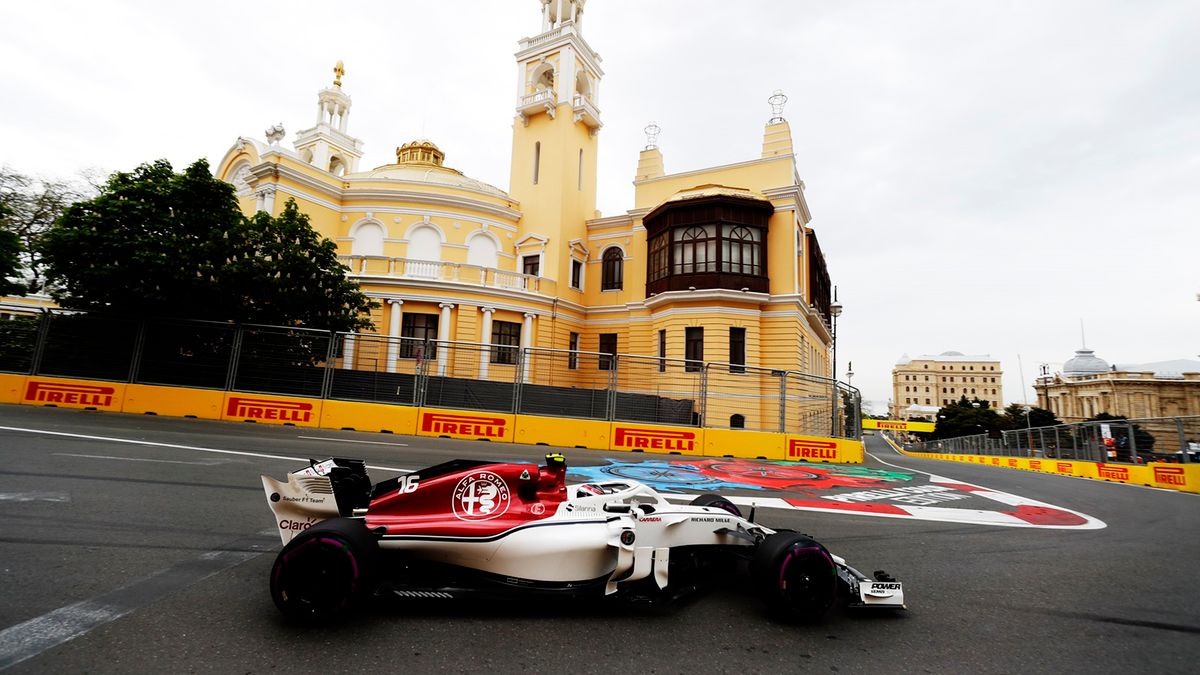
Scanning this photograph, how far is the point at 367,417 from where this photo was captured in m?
13.7

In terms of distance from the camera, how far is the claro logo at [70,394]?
13.9 meters

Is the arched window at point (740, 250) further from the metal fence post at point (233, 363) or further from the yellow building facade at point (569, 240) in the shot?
the metal fence post at point (233, 363)

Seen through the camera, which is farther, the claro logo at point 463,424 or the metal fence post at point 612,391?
the metal fence post at point 612,391

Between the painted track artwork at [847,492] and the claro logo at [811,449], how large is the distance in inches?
107

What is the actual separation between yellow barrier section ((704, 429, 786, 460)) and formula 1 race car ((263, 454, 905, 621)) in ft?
34.4

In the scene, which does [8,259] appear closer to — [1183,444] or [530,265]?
[530,265]

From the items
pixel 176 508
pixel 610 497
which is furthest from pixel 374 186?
pixel 610 497

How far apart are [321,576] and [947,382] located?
647ft

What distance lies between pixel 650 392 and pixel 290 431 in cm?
910

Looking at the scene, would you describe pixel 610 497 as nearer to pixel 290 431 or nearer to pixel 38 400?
pixel 290 431

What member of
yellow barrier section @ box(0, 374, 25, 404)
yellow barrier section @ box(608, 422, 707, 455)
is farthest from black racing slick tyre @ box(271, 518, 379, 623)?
yellow barrier section @ box(0, 374, 25, 404)

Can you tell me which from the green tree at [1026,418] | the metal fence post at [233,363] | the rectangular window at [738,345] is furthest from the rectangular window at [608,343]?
the green tree at [1026,418]

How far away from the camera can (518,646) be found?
2.68 m

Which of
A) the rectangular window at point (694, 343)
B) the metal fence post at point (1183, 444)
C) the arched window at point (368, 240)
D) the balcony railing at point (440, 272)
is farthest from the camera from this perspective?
the arched window at point (368, 240)
